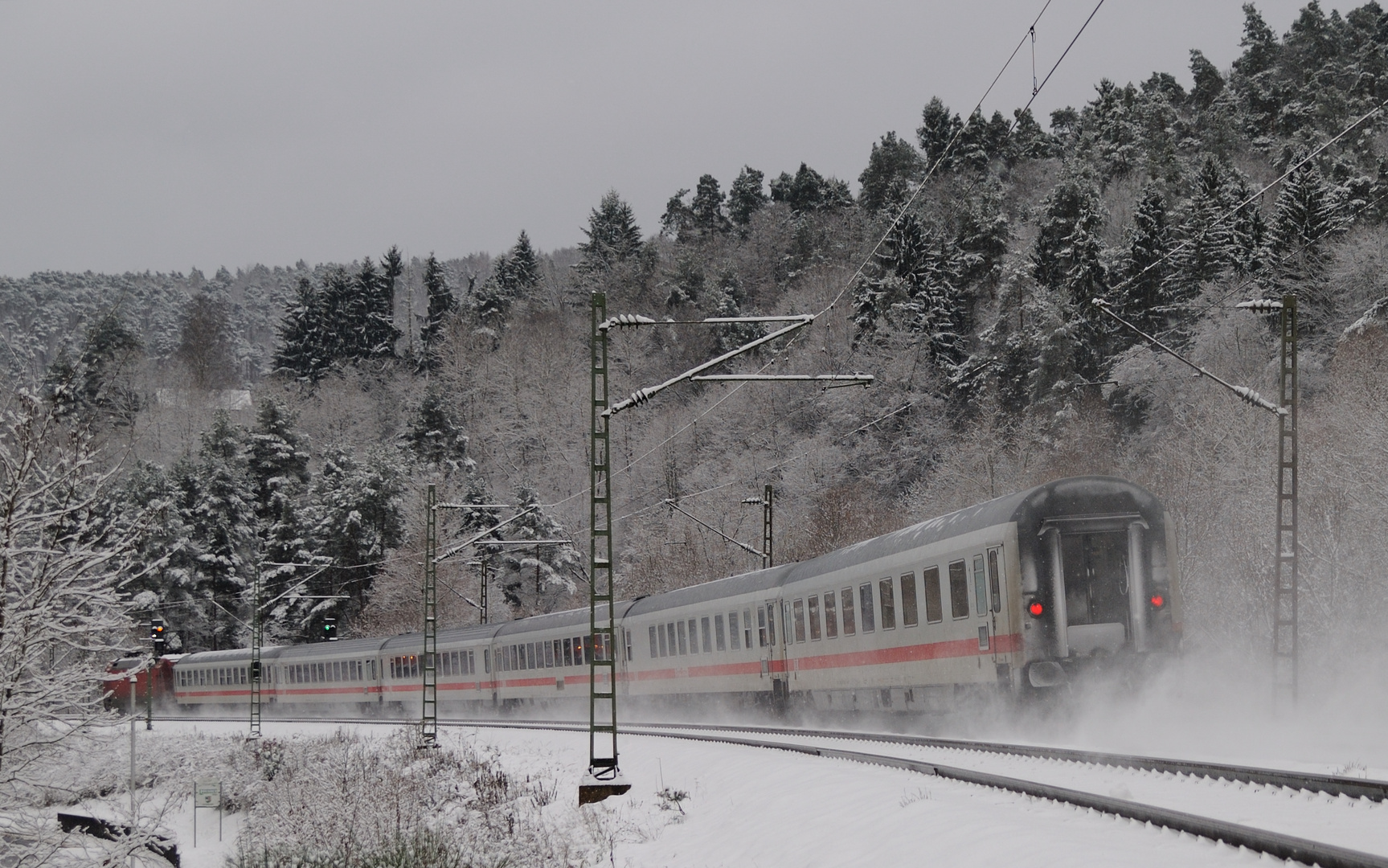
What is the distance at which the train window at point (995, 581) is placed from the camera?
18078 mm

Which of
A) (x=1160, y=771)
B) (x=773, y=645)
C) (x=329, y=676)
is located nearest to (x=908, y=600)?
(x=773, y=645)

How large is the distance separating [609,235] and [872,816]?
112 meters

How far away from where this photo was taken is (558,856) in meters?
16.9

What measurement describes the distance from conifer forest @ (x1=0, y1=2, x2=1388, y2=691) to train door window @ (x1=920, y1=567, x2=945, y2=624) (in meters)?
7.47

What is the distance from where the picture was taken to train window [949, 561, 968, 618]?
62.8ft

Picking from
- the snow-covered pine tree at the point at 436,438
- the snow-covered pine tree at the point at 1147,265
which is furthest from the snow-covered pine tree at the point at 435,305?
the snow-covered pine tree at the point at 1147,265

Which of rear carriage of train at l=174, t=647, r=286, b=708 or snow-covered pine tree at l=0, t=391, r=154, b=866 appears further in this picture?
rear carriage of train at l=174, t=647, r=286, b=708

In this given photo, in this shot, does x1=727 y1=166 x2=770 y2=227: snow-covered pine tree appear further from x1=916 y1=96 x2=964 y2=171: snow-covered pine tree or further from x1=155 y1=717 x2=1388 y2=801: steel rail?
x1=155 y1=717 x2=1388 y2=801: steel rail

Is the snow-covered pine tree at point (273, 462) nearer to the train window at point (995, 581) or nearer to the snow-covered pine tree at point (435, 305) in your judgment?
the snow-covered pine tree at point (435, 305)

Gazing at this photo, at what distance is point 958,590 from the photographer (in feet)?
63.6

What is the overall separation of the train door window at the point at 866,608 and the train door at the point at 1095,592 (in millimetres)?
5021

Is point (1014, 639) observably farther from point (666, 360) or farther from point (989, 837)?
point (666, 360)

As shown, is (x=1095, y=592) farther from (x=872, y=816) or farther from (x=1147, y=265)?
(x=1147, y=265)

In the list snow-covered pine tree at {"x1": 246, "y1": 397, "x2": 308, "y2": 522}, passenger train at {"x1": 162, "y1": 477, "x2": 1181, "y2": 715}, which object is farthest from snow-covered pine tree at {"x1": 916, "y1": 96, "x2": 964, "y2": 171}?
passenger train at {"x1": 162, "y1": 477, "x2": 1181, "y2": 715}
